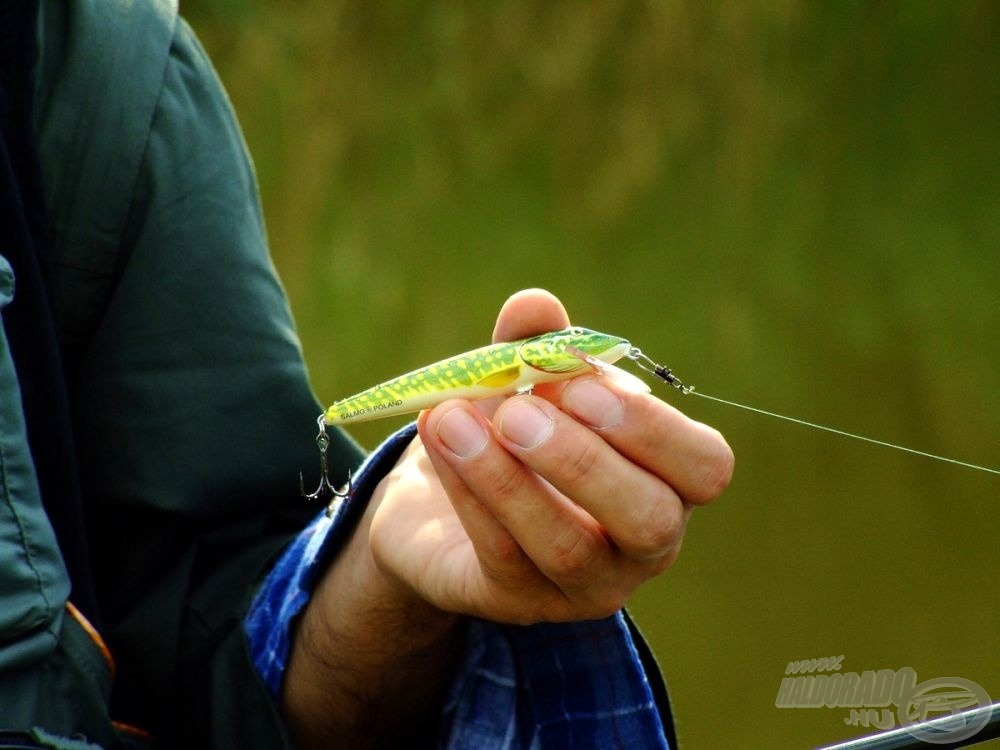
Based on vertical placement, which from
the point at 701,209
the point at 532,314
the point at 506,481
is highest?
the point at 701,209

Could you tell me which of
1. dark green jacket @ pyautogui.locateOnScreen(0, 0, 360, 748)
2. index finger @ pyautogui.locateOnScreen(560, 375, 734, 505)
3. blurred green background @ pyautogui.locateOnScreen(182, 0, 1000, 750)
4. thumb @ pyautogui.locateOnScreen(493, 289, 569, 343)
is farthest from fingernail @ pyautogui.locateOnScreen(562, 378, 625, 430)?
blurred green background @ pyautogui.locateOnScreen(182, 0, 1000, 750)

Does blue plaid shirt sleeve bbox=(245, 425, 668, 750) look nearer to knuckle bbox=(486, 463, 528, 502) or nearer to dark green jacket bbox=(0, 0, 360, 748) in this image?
dark green jacket bbox=(0, 0, 360, 748)

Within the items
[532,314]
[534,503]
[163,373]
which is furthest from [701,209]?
[534,503]

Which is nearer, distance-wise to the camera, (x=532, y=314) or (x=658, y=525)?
(x=658, y=525)

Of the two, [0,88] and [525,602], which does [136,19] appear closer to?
[0,88]

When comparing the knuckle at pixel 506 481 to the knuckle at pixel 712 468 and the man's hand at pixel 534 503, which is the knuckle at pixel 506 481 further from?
the knuckle at pixel 712 468

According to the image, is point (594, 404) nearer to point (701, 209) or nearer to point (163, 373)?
point (163, 373)
